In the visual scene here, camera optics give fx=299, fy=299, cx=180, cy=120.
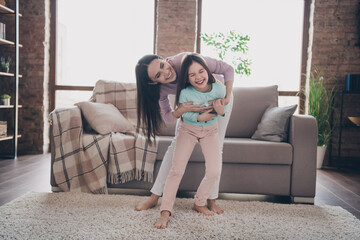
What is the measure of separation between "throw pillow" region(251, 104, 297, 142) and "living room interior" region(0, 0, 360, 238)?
4.55 ft

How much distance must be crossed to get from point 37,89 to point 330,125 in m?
4.01

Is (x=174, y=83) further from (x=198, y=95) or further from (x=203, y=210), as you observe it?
(x=203, y=210)

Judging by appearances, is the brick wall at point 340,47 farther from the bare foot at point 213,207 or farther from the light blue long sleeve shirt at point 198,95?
the light blue long sleeve shirt at point 198,95

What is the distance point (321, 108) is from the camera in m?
3.81

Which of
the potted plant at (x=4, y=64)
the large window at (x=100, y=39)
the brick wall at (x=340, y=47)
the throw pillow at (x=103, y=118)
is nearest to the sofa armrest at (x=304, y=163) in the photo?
the throw pillow at (x=103, y=118)

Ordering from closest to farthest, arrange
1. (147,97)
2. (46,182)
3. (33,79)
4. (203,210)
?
(147,97), (203,210), (46,182), (33,79)

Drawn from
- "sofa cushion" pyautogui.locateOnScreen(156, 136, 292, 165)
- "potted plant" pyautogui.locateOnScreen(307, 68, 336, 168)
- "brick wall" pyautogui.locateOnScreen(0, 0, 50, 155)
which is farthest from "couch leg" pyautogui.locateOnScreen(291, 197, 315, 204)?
"brick wall" pyautogui.locateOnScreen(0, 0, 50, 155)

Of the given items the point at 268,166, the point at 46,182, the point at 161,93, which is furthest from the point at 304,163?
the point at 46,182

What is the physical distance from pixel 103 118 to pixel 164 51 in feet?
7.01

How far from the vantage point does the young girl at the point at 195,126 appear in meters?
1.62

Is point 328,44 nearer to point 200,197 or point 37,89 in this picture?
point 200,197

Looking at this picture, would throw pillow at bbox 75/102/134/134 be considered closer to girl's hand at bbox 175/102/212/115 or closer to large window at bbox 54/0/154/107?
girl's hand at bbox 175/102/212/115

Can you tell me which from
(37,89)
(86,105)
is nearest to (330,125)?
(86,105)

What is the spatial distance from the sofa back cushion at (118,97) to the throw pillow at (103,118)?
18 centimetres
